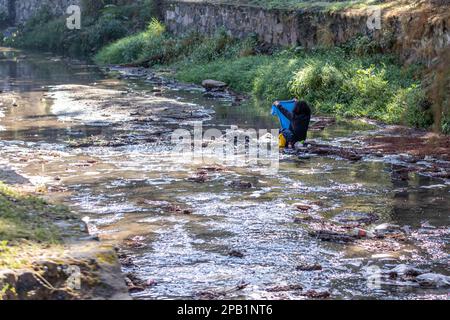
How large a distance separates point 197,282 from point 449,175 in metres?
6.25

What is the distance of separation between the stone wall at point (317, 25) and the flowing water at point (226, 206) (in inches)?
116

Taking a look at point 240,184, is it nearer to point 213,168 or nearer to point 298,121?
point 213,168

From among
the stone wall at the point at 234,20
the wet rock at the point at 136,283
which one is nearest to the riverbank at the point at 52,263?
the wet rock at the point at 136,283

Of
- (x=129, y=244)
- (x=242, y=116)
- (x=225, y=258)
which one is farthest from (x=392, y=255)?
(x=242, y=116)

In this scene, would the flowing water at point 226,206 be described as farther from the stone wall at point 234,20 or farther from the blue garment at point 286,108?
the stone wall at point 234,20

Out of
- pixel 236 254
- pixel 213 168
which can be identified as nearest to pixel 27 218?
pixel 236 254

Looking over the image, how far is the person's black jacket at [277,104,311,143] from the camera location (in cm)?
1589

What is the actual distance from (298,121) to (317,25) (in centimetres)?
1011

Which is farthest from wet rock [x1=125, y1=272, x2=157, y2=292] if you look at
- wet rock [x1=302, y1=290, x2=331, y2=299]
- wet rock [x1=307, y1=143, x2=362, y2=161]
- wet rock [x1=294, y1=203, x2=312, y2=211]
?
wet rock [x1=307, y1=143, x2=362, y2=161]

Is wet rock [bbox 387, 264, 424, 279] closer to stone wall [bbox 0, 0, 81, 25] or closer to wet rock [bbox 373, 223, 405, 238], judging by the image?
wet rock [bbox 373, 223, 405, 238]

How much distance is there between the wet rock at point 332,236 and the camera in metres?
10.2

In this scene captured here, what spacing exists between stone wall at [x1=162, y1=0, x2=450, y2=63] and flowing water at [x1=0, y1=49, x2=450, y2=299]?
2.94 metres

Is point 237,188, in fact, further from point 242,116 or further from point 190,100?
point 190,100

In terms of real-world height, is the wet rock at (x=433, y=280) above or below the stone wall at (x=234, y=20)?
below
